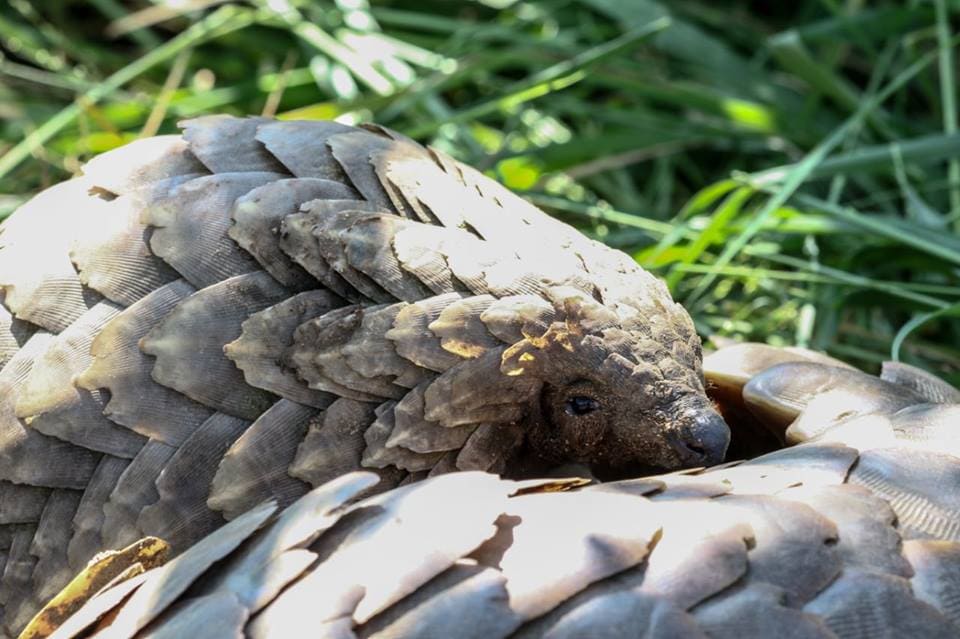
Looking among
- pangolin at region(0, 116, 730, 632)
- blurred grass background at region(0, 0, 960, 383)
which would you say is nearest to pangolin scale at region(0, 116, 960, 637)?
pangolin at region(0, 116, 730, 632)

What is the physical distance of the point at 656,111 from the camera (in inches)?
122

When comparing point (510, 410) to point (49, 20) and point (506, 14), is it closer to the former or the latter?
point (506, 14)

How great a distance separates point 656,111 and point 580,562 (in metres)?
2.05

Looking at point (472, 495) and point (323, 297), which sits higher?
point (323, 297)

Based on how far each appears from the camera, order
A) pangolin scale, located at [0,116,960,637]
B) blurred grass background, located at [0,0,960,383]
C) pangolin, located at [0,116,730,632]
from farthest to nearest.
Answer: blurred grass background, located at [0,0,960,383] → pangolin, located at [0,116,730,632] → pangolin scale, located at [0,116,960,637]

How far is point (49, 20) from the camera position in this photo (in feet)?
11.3

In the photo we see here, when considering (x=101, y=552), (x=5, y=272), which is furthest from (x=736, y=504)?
(x=5, y=272)

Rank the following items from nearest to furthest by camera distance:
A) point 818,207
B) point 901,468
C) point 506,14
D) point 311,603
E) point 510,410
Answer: point 311,603 → point 901,468 → point 510,410 → point 818,207 → point 506,14

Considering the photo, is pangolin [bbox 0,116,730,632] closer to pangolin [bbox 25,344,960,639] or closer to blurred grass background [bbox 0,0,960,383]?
pangolin [bbox 25,344,960,639]

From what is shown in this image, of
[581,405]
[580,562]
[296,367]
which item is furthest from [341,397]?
[580,562]

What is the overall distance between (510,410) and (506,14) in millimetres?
1837

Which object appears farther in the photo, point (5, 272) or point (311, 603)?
point (5, 272)

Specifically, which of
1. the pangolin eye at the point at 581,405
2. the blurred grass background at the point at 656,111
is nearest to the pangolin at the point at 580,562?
the pangolin eye at the point at 581,405

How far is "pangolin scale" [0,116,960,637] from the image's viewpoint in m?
1.26
